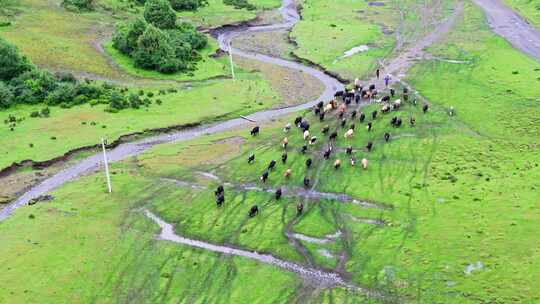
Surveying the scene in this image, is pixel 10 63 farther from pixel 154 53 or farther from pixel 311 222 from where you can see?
pixel 311 222

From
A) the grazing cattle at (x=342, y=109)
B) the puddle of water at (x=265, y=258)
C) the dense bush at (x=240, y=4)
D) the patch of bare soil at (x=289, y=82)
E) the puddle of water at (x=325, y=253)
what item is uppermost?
the dense bush at (x=240, y=4)

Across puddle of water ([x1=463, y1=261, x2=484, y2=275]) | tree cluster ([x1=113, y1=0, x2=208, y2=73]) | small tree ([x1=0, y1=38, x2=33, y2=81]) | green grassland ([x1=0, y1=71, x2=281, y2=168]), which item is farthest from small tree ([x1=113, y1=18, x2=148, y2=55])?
Result: puddle of water ([x1=463, y1=261, x2=484, y2=275])

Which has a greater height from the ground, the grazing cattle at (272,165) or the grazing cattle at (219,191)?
the grazing cattle at (272,165)

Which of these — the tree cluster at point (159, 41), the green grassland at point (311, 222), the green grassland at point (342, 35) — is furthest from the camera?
the green grassland at point (342, 35)

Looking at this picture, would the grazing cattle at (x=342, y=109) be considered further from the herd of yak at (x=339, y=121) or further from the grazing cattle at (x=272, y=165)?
the grazing cattle at (x=272, y=165)

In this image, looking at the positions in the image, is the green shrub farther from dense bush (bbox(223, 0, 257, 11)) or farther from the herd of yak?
dense bush (bbox(223, 0, 257, 11))

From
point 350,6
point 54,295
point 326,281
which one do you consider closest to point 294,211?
point 326,281

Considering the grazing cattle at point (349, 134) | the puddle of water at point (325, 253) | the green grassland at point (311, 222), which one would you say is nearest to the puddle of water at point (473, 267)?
the green grassland at point (311, 222)

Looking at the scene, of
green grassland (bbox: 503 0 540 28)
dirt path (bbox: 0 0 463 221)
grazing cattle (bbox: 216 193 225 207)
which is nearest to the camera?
grazing cattle (bbox: 216 193 225 207)

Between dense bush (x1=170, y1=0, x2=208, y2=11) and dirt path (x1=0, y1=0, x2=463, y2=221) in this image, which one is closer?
dirt path (x1=0, y1=0, x2=463, y2=221)
